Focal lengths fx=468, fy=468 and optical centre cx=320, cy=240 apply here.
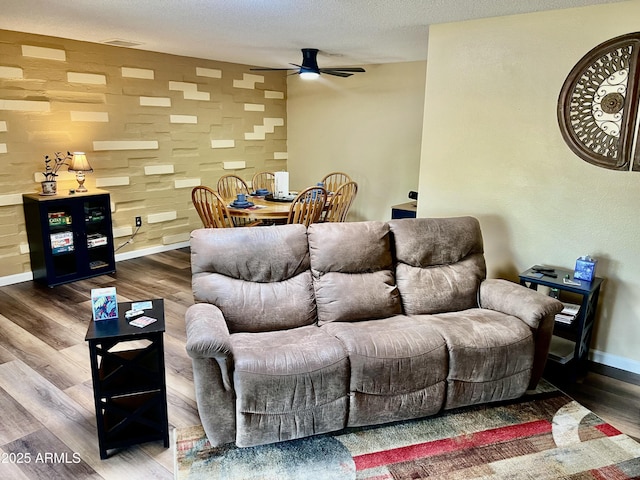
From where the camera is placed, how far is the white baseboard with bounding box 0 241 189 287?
4.16 metres

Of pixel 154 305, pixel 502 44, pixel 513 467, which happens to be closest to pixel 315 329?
pixel 154 305

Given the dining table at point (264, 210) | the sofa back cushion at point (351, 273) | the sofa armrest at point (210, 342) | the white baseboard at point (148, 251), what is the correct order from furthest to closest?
the white baseboard at point (148, 251) < the dining table at point (264, 210) < the sofa back cushion at point (351, 273) < the sofa armrest at point (210, 342)

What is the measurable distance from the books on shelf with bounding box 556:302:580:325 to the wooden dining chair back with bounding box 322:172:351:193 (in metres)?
3.15

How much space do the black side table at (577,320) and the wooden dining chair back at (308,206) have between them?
5.86 feet

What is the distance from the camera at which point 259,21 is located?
3301 mm

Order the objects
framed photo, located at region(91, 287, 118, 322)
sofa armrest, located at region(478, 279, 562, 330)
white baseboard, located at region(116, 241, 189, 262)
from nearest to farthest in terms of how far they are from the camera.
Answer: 1. framed photo, located at region(91, 287, 118, 322)
2. sofa armrest, located at region(478, 279, 562, 330)
3. white baseboard, located at region(116, 241, 189, 262)

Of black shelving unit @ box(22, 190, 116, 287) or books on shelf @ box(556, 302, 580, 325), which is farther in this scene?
black shelving unit @ box(22, 190, 116, 287)

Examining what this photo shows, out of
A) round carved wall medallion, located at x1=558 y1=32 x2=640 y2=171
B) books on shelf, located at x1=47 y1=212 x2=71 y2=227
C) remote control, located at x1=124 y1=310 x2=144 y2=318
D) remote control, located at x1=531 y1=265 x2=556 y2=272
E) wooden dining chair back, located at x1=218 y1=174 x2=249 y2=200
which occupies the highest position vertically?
round carved wall medallion, located at x1=558 y1=32 x2=640 y2=171

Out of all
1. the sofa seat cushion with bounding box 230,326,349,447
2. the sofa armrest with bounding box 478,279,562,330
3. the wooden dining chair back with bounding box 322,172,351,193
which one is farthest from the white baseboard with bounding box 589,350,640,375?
the wooden dining chair back with bounding box 322,172,351,193

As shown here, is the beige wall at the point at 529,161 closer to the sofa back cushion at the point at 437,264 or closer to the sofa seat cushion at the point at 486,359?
the sofa back cushion at the point at 437,264

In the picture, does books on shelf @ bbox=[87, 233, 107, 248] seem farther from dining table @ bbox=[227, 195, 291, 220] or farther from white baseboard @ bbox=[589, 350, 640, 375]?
white baseboard @ bbox=[589, 350, 640, 375]

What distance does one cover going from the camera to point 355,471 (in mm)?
2018

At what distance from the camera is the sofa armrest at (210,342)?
1962 millimetres

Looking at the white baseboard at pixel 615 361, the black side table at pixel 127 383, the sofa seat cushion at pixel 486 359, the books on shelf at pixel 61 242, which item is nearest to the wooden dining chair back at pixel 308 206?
the sofa seat cushion at pixel 486 359
